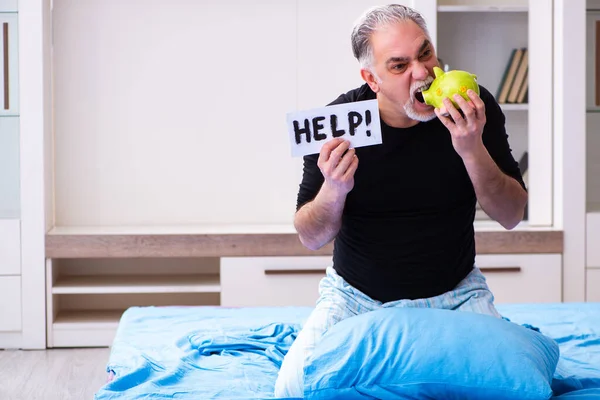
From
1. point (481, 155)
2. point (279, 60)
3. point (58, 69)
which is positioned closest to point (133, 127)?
point (58, 69)

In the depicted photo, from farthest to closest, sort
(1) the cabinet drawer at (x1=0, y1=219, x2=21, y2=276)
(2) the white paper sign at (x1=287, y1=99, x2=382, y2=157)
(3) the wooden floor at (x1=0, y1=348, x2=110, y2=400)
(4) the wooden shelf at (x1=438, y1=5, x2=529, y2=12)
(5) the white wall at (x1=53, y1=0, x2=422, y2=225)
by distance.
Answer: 1. (5) the white wall at (x1=53, y1=0, x2=422, y2=225)
2. (4) the wooden shelf at (x1=438, y1=5, x2=529, y2=12)
3. (1) the cabinet drawer at (x1=0, y1=219, x2=21, y2=276)
4. (3) the wooden floor at (x1=0, y1=348, x2=110, y2=400)
5. (2) the white paper sign at (x1=287, y1=99, x2=382, y2=157)

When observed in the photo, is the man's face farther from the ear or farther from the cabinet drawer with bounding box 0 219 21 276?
the cabinet drawer with bounding box 0 219 21 276

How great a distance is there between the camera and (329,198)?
6.14 feet

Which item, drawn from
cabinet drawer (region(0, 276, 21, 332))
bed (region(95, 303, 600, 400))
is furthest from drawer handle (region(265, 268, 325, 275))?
cabinet drawer (region(0, 276, 21, 332))

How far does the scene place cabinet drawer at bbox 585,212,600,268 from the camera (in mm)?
3574

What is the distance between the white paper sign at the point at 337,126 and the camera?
1.81 meters

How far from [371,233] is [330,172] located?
0.92 ft

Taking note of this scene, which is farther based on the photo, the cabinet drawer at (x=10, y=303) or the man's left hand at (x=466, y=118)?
the cabinet drawer at (x=10, y=303)

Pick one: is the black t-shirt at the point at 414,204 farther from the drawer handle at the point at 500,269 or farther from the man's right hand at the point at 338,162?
the drawer handle at the point at 500,269

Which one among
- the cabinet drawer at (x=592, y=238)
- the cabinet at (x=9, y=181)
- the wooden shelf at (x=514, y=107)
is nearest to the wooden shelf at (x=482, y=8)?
the wooden shelf at (x=514, y=107)

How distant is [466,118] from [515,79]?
212cm

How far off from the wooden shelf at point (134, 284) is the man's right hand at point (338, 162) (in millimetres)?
1890

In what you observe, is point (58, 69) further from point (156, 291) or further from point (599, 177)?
point (599, 177)

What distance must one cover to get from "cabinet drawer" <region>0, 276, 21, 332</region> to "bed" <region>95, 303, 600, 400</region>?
3.65ft
